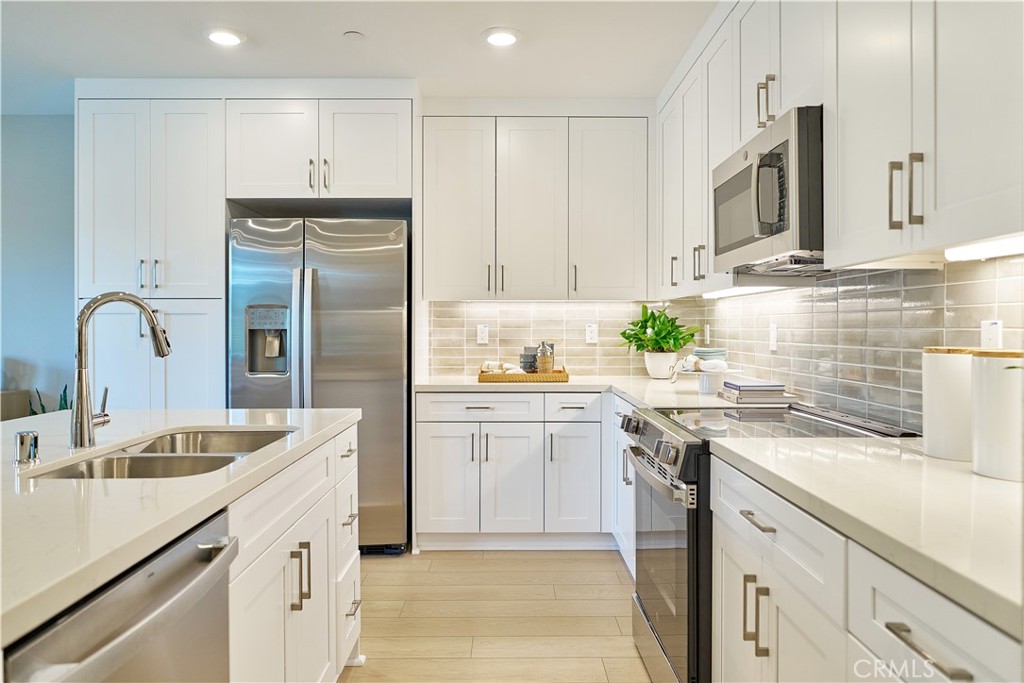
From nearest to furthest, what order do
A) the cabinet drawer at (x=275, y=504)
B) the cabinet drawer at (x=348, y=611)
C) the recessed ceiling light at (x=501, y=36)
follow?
the cabinet drawer at (x=275, y=504) < the cabinet drawer at (x=348, y=611) < the recessed ceiling light at (x=501, y=36)

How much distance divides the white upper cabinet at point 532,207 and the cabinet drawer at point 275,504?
77.5 inches

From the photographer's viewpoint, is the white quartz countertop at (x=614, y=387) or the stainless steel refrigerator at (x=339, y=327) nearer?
the white quartz countertop at (x=614, y=387)

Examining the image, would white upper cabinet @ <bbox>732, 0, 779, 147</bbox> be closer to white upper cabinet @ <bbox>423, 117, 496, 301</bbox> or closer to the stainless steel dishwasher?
white upper cabinet @ <bbox>423, 117, 496, 301</bbox>

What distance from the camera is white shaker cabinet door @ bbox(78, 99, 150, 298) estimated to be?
327 cm

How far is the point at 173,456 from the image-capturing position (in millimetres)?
1524

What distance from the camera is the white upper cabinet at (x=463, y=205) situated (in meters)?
3.55

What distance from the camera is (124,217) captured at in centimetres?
328

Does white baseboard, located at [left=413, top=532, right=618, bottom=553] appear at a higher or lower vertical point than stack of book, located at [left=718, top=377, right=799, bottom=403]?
lower

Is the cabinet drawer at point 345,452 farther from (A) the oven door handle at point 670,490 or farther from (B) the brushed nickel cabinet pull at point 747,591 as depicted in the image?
(B) the brushed nickel cabinet pull at point 747,591

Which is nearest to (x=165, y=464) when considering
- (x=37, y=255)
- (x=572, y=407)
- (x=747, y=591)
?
(x=747, y=591)

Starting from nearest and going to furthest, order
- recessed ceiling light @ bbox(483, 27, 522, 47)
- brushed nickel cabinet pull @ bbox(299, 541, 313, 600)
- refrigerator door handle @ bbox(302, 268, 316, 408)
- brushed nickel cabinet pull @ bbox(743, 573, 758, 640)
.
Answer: brushed nickel cabinet pull @ bbox(743, 573, 758, 640) < brushed nickel cabinet pull @ bbox(299, 541, 313, 600) < recessed ceiling light @ bbox(483, 27, 522, 47) < refrigerator door handle @ bbox(302, 268, 316, 408)

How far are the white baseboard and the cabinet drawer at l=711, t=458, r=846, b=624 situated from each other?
6.19ft

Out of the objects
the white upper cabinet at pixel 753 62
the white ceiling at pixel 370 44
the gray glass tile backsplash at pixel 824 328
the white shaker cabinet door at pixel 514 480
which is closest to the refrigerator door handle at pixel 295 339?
the gray glass tile backsplash at pixel 824 328

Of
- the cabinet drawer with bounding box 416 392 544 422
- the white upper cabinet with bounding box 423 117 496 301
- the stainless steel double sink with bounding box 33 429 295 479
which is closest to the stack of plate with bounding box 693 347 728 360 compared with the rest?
the cabinet drawer with bounding box 416 392 544 422
